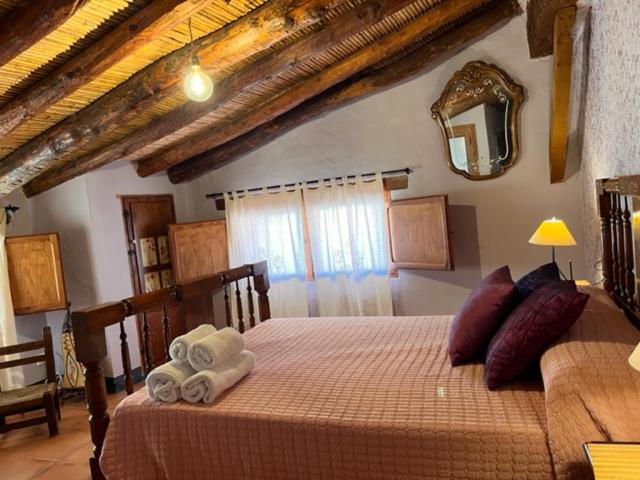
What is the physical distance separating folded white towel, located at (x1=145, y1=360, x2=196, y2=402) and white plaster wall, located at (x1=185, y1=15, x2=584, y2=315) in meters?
2.95

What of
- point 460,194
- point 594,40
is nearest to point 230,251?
point 460,194

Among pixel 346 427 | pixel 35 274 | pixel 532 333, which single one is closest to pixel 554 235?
pixel 532 333

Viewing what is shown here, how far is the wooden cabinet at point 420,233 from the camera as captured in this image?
391cm

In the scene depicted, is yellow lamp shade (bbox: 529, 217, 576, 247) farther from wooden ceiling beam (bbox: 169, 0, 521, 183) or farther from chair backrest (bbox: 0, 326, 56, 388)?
chair backrest (bbox: 0, 326, 56, 388)

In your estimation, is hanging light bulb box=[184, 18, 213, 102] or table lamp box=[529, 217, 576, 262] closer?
hanging light bulb box=[184, 18, 213, 102]

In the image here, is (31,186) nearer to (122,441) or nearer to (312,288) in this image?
(312,288)

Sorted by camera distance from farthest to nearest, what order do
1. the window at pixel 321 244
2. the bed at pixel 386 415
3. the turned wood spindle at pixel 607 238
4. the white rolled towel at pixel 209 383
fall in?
the window at pixel 321 244 → the turned wood spindle at pixel 607 238 → the white rolled towel at pixel 209 383 → the bed at pixel 386 415

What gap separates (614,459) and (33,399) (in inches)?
139

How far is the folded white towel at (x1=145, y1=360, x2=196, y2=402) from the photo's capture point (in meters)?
1.79

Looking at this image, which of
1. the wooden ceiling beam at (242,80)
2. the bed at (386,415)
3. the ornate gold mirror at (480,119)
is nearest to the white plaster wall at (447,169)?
the ornate gold mirror at (480,119)

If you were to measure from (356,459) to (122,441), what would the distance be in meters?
0.94

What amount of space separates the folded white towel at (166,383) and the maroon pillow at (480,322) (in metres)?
1.10

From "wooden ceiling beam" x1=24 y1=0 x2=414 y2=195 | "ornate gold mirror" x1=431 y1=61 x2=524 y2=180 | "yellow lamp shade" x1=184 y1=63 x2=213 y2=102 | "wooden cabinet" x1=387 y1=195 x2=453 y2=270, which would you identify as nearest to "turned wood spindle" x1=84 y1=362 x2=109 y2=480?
"yellow lamp shade" x1=184 y1=63 x2=213 y2=102

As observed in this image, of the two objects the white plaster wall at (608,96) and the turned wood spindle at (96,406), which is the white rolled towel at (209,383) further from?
the white plaster wall at (608,96)
